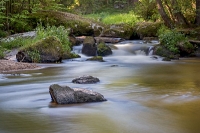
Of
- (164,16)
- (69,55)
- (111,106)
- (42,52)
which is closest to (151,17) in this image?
(164,16)

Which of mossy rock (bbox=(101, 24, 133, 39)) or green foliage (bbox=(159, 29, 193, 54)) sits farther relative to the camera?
mossy rock (bbox=(101, 24, 133, 39))

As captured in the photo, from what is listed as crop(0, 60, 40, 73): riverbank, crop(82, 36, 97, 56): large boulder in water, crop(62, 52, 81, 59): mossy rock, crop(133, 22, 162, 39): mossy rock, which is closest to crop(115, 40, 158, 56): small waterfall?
crop(82, 36, 97, 56): large boulder in water

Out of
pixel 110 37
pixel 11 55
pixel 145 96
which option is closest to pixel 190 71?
pixel 145 96

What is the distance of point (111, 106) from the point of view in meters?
6.21

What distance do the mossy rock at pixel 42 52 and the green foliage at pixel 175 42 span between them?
5.45 metres

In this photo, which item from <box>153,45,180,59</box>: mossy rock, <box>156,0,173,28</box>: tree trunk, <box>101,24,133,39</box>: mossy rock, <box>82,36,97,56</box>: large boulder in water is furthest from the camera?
<box>101,24,133,39</box>: mossy rock

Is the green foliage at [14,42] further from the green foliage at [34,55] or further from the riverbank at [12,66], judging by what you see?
the riverbank at [12,66]

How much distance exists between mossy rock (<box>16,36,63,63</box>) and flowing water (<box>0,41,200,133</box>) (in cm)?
266

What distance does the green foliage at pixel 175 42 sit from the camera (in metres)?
16.3

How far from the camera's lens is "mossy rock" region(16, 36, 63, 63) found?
13.4 metres

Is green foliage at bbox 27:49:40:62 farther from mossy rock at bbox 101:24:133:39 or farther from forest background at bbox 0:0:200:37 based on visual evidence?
mossy rock at bbox 101:24:133:39

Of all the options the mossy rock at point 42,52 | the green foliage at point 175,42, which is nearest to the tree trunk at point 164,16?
the green foliage at point 175,42

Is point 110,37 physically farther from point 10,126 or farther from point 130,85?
point 10,126

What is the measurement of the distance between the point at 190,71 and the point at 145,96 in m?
4.69
